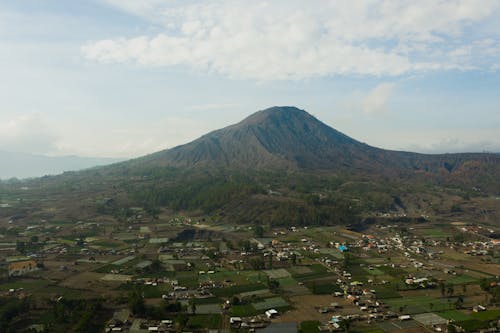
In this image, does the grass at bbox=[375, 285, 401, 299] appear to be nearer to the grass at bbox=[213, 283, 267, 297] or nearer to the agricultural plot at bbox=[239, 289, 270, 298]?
the agricultural plot at bbox=[239, 289, 270, 298]

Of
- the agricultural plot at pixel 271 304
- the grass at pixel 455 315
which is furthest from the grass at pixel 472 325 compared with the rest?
the agricultural plot at pixel 271 304

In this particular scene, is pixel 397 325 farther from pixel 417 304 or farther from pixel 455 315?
pixel 455 315

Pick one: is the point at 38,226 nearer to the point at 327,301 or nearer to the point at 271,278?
the point at 271,278

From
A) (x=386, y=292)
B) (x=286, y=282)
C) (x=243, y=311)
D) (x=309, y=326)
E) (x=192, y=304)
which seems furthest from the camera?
(x=286, y=282)

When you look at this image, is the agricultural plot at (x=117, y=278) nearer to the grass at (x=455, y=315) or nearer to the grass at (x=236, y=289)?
the grass at (x=236, y=289)

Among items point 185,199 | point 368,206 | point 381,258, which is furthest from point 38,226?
point 368,206

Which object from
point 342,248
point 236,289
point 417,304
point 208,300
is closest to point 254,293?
point 236,289

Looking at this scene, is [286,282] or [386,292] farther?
[286,282]
